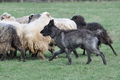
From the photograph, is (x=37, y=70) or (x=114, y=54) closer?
(x=37, y=70)

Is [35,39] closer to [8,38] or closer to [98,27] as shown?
[8,38]

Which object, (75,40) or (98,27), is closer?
(75,40)

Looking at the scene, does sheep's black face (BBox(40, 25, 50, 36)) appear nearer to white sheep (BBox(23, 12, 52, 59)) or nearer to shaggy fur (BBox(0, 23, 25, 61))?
white sheep (BBox(23, 12, 52, 59))

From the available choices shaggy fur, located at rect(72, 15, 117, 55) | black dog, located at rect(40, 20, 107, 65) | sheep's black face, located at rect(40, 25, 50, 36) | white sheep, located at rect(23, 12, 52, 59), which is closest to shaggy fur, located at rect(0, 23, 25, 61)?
white sheep, located at rect(23, 12, 52, 59)

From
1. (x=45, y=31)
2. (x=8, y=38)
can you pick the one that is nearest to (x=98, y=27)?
(x=45, y=31)

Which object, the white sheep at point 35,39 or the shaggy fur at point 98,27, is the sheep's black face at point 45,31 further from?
the shaggy fur at point 98,27

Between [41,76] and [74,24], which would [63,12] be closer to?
[74,24]

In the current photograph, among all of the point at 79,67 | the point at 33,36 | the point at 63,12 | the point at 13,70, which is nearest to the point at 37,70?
the point at 13,70

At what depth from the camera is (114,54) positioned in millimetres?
13023

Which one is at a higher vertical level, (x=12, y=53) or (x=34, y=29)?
(x=34, y=29)

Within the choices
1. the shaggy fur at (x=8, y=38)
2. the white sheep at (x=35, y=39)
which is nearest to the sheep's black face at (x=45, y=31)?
Answer: the white sheep at (x=35, y=39)

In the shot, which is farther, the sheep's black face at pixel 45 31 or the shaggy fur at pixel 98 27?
the shaggy fur at pixel 98 27

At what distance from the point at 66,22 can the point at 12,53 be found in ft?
9.46

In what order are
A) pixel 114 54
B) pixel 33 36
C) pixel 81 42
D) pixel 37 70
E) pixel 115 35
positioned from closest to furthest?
1. pixel 37 70
2. pixel 81 42
3. pixel 33 36
4. pixel 114 54
5. pixel 115 35
